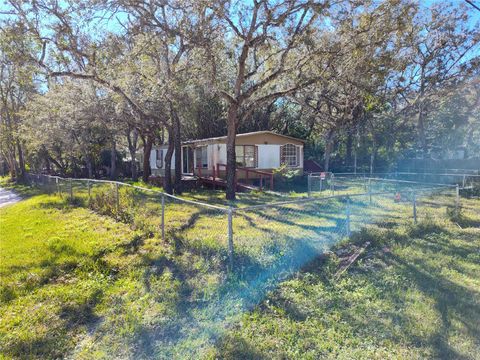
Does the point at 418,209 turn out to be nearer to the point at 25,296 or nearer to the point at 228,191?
the point at 228,191

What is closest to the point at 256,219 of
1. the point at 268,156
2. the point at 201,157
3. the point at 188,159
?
the point at 268,156

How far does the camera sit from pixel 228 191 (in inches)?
522

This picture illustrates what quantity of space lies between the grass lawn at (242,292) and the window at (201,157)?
1334cm

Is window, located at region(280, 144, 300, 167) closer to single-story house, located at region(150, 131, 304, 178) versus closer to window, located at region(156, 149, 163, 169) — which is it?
single-story house, located at region(150, 131, 304, 178)

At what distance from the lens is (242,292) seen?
14.4ft

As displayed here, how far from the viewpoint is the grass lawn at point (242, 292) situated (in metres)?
3.36

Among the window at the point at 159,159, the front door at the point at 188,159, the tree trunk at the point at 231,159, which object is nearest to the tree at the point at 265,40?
the tree trunk at the point at 231,159

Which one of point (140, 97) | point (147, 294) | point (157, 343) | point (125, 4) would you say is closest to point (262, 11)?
point (125, 4)

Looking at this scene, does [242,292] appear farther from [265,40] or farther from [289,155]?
[289,155]

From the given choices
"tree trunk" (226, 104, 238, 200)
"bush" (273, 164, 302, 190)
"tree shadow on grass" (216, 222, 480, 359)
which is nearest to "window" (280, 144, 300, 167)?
"bush" (273, 164, 302, 190)

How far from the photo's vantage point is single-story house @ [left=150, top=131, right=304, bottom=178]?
64.5 feet

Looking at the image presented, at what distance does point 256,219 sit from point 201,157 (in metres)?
14.0

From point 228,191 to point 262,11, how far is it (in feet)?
20.2

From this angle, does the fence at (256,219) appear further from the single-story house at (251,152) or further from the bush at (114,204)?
the single-story house at (251,152)
